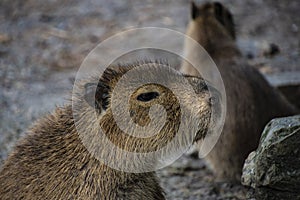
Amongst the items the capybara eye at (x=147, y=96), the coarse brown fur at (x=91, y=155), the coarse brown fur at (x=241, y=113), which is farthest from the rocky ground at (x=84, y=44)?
the capybara eye at (x=147, y=96)

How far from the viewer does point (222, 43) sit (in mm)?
6891

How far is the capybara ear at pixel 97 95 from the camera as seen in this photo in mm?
3645

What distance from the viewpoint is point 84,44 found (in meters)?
8.89

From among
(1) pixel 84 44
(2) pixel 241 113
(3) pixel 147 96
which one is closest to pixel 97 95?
(3) pixel 147 96

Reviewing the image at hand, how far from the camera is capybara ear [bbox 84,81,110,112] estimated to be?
364 cm

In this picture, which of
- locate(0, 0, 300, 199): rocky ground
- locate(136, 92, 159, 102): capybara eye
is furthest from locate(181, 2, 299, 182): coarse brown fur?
locate(136, 92, 159, 102): capybara eye

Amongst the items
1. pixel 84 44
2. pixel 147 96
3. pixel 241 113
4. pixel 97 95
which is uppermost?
pixel 84 44

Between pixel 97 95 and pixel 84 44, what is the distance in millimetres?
5317

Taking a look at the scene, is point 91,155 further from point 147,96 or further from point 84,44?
point 84,44

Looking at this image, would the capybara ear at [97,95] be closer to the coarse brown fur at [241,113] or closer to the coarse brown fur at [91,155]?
the coarse brown fur at [91,155]

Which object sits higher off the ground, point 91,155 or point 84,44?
point 84,44

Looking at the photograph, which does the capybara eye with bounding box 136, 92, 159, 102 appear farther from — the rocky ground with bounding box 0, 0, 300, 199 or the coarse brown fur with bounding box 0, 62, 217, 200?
the rocky ground with bounding box 0, 0, 300, 199

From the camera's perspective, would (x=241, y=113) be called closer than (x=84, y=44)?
Yes

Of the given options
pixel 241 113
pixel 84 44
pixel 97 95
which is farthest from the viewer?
pixel 84 44
